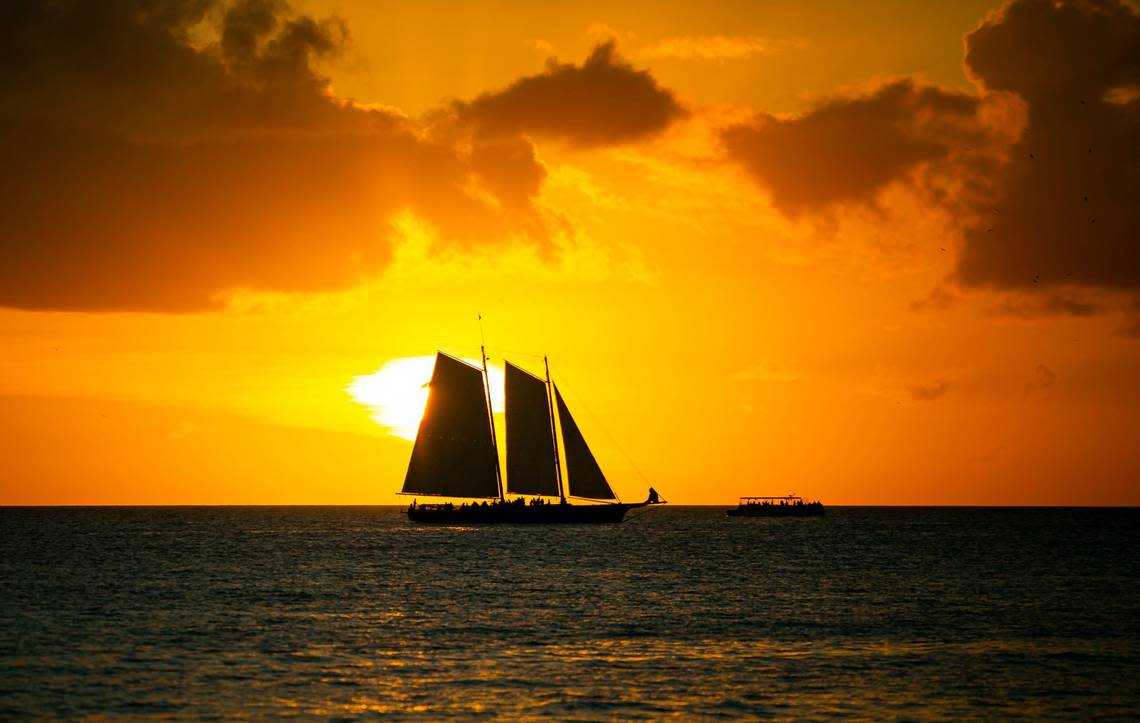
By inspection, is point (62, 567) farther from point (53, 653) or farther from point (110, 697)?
point (110, 697)

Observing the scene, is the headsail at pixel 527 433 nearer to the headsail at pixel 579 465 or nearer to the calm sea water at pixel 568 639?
the headsail at pixel 579 465

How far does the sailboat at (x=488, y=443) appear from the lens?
575ft

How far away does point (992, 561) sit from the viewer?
12812cm

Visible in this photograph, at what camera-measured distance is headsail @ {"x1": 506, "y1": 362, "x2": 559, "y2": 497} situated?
175125 mm

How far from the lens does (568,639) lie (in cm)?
5859

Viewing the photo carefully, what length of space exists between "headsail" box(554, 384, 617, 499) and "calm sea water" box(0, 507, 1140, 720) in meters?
58.0

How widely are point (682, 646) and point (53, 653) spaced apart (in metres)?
27.1

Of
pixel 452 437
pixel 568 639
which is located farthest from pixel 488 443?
pixel 568 639

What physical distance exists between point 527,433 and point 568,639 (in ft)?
385

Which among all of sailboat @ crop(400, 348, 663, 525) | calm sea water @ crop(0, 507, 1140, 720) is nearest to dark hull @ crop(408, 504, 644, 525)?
sailboat @ crop(400, 348, 663, 525)

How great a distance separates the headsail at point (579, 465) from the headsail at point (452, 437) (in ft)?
38.5

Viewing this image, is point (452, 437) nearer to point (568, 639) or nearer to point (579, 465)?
point (579, 465)

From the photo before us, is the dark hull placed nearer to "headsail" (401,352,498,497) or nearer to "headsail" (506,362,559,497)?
"headsail" (506,362,559,497)

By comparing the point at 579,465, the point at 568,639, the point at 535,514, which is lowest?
the point at 568,639
